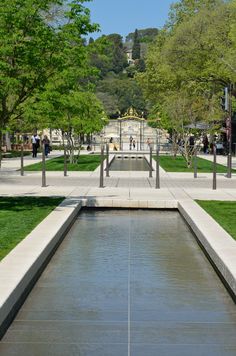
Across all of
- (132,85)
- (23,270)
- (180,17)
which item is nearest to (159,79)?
(180,17)

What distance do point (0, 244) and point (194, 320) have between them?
14.9 ft

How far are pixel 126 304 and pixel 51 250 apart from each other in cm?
334

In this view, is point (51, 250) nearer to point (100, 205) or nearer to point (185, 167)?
point (100, 205)

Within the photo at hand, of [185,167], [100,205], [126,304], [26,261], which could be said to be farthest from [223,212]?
[185,167]

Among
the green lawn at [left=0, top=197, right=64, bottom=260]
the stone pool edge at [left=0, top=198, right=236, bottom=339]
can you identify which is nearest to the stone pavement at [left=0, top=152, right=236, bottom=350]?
the stone pool edge at [left=0, top=198, right=236, bottom=339]

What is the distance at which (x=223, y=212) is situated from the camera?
16.4 m

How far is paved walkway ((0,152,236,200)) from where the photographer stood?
67.8ft

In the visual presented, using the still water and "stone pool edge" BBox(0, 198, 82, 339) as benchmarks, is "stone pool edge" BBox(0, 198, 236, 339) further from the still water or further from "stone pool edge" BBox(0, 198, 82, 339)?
the still water

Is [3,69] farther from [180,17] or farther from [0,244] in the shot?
[180,17]

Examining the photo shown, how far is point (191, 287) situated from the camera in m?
9.68

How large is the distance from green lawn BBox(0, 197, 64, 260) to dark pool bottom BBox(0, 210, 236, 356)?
0.77m

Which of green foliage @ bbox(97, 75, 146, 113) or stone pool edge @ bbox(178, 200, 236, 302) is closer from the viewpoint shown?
stone pool edge @ bbox(178, 200, 236, 302)

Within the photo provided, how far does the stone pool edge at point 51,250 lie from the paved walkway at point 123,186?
241 centimetres

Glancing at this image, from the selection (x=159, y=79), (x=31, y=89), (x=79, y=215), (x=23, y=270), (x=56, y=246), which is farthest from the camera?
(x=159, y=79)
